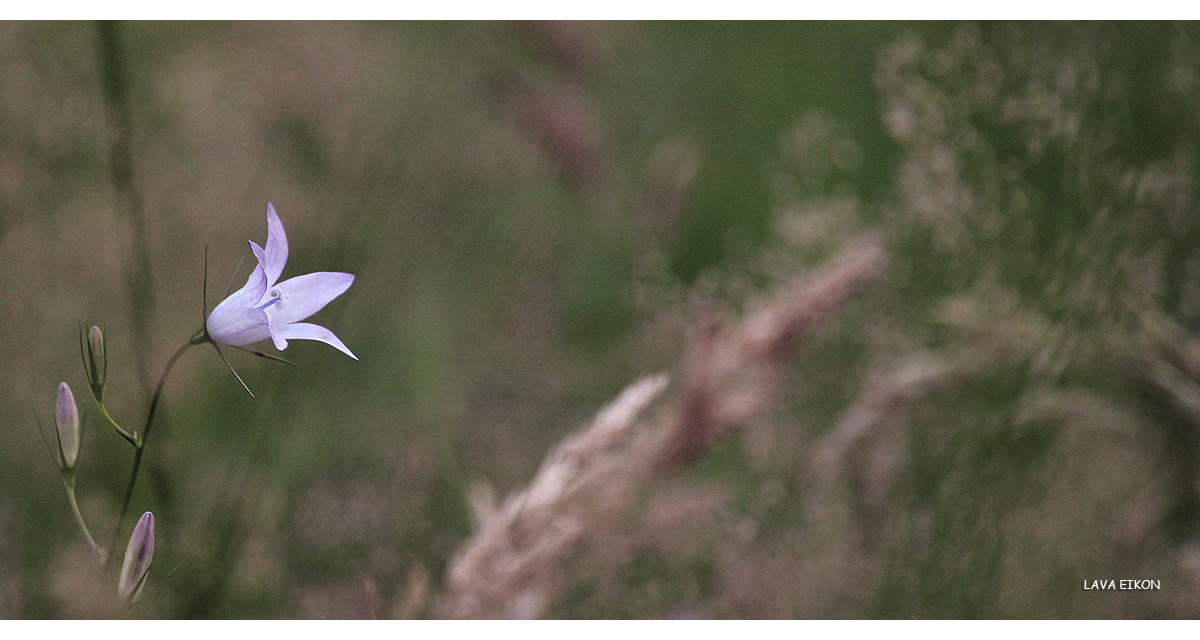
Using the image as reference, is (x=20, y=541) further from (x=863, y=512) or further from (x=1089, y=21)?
(x=1089, y=21)

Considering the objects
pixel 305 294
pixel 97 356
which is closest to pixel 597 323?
pixel 305 294

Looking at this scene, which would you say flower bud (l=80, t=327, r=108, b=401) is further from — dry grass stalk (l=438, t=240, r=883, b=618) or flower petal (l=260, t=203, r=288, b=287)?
dry grass stalk (l=438, t=240, r=883, b=618)

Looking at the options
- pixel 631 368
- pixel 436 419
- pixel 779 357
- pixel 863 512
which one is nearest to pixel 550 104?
pixel 631 368

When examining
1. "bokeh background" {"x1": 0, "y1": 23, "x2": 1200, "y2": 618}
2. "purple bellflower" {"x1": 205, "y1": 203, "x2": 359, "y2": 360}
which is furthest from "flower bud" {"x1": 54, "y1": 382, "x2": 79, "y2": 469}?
"bokeh background" {"x1": 0, "y1": 23, "x2": 1200, "y2": 618}

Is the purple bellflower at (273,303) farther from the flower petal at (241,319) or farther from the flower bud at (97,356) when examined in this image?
the flower bud at (97,356)

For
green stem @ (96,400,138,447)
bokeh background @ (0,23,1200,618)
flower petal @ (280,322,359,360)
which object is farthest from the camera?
bokeh background @ (0,23,1200,618)

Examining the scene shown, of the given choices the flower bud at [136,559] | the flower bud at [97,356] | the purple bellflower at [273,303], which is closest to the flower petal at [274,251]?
the purple bellflower at [273,303]
